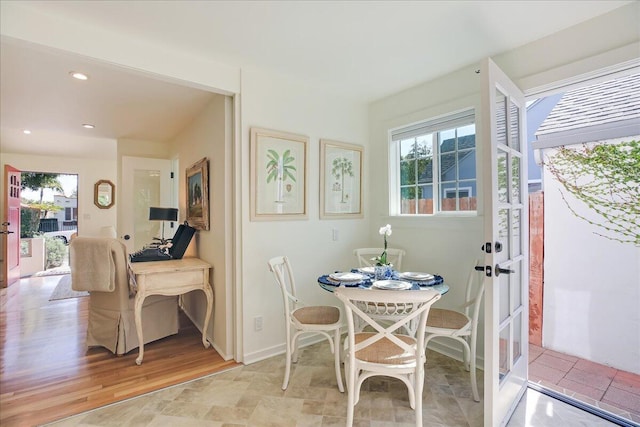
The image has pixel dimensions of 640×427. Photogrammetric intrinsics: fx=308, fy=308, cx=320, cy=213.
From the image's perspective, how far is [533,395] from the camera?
2.09 meters

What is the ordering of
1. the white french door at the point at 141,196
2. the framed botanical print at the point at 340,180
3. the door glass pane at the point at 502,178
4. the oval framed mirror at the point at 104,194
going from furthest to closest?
the oval framed mirror at the point at 104,194
the white french door at the point at 141,196
the framed botanical print at the point at 340,180
the door glass pane at the point at 502,178

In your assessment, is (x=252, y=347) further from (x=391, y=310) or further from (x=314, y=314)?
(x=391, y=310)

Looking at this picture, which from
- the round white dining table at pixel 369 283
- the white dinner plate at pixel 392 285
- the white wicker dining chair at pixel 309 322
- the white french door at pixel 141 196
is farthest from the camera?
the white french door at pixel 141 196

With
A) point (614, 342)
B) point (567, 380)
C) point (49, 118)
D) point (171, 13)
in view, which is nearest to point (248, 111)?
point (171, 13)

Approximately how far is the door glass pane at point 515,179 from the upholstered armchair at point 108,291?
3.16m

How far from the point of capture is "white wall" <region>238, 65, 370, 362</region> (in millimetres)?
2594

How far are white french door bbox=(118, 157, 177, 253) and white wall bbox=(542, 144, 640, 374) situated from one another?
490 cm

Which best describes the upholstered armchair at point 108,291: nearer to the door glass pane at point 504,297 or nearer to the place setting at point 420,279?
the place setting at point 420,279

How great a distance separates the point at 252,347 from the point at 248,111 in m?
2.00

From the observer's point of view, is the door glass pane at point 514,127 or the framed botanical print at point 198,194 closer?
the door glass pane at point 514,127

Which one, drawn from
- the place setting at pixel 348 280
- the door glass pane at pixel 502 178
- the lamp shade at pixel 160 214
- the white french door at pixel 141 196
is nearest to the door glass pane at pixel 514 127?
the door glass pane at pixel 502 178

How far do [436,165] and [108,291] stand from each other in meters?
3.18

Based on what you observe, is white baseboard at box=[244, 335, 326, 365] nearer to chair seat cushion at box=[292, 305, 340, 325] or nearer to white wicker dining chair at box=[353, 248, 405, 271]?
chair seat cushion at box=[292, 305, 340, 325]

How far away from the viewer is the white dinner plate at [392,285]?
6.32 feet
